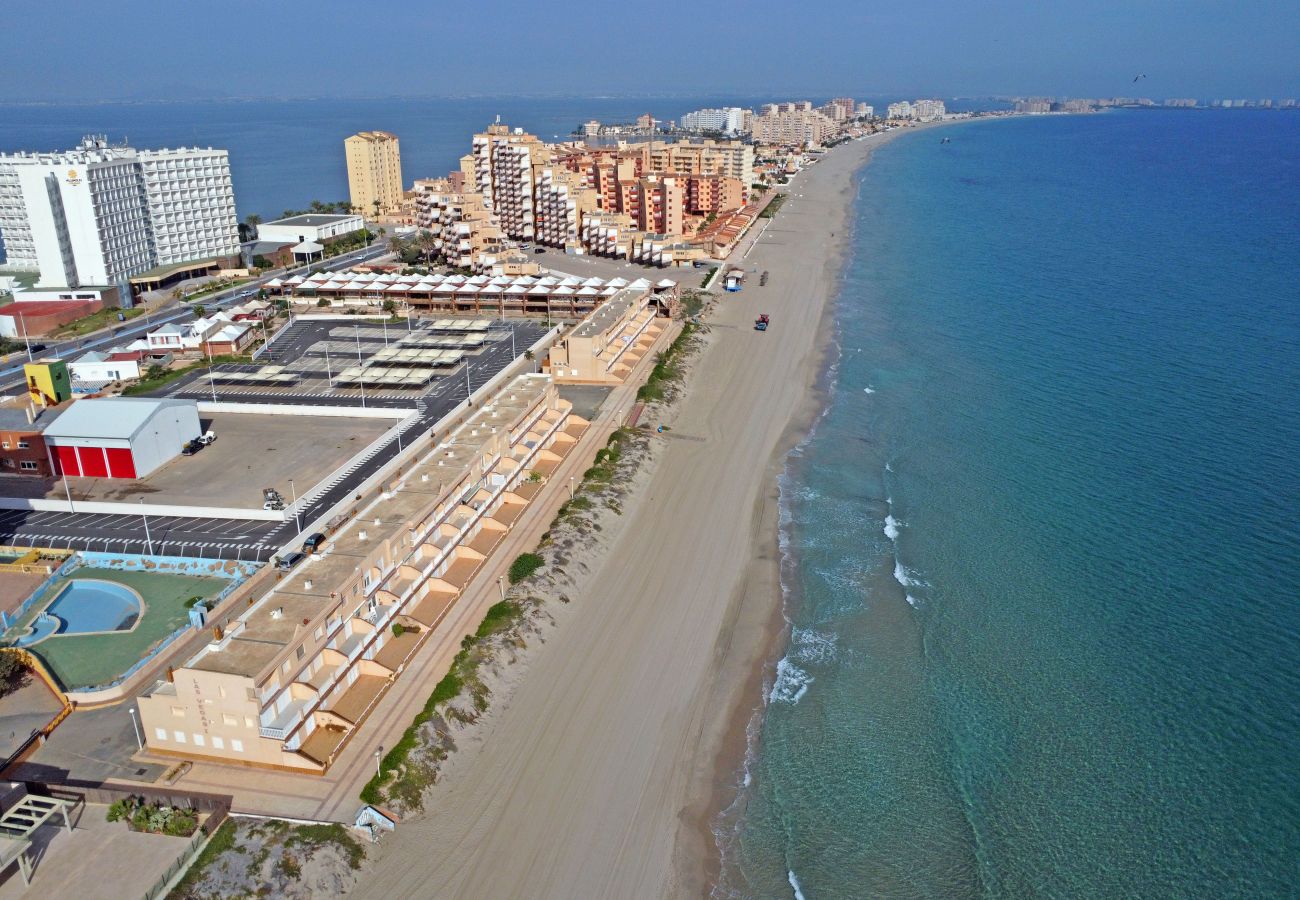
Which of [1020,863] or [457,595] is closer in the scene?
[1020,863]

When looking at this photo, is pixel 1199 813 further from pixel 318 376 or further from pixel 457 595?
pixel 318 376

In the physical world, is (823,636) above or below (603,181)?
below

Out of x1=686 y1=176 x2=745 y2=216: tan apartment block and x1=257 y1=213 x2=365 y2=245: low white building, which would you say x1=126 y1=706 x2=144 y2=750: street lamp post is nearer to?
x1=257 y1=213 x2=365 y2=245: low white building

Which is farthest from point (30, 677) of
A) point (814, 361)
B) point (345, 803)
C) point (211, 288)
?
point (211, 288)

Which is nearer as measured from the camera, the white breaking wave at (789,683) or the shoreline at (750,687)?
the shoreline at (750,687)

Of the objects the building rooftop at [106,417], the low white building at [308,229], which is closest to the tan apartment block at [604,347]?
the building rooftop at [106,417]

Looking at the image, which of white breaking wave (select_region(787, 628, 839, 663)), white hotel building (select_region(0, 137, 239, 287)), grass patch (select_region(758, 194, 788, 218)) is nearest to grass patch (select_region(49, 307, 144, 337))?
white hotel building (select_region(0, 137, 239, 287))

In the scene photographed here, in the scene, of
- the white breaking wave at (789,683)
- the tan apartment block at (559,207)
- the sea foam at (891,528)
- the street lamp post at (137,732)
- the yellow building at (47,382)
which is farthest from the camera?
the tan apartment block at (559,207)

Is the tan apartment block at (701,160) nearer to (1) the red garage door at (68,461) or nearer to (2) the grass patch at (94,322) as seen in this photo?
(2) the grass patch at (94,322)
